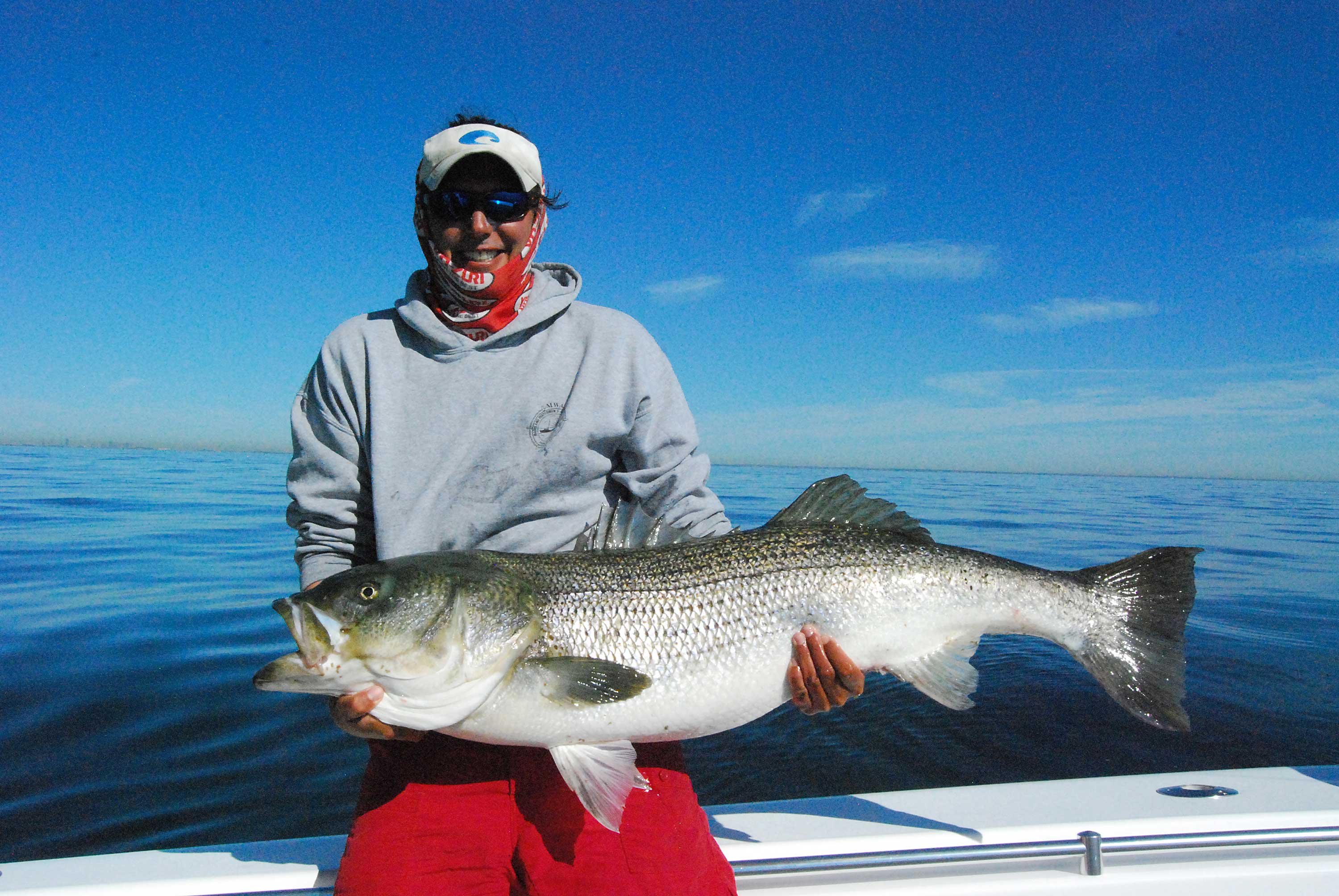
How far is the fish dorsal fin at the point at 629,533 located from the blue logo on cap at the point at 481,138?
162 centimetres

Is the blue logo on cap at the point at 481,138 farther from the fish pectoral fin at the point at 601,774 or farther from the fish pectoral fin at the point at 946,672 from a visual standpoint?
the fish pectoral fin at the point at 946,672

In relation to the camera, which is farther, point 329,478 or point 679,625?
point 329,478

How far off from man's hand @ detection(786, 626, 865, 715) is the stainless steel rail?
25.1 inches

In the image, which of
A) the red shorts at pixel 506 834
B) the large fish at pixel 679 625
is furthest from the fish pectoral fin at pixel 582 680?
the red shorts at pixel 506 834

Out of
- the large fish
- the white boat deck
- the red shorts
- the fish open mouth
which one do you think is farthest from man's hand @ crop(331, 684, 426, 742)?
the white boat deck

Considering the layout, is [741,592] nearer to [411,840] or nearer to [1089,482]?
[411,840]

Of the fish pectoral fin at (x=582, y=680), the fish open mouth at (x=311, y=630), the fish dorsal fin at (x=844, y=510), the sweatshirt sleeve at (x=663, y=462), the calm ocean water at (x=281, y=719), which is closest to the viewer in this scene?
the fish open mouth at (x=311, y=630)

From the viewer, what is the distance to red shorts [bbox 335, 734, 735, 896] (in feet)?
8.38

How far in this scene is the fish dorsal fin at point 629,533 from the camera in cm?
296

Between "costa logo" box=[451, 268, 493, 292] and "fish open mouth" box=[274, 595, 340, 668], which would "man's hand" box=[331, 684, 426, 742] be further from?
"costa logo" box=[451, 268, 493, 292]

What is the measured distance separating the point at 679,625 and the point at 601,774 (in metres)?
0.55

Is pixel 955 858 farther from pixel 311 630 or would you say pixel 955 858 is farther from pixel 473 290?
pixel 473 290

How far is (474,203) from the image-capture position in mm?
3270

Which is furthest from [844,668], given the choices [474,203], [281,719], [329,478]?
[281,719]
